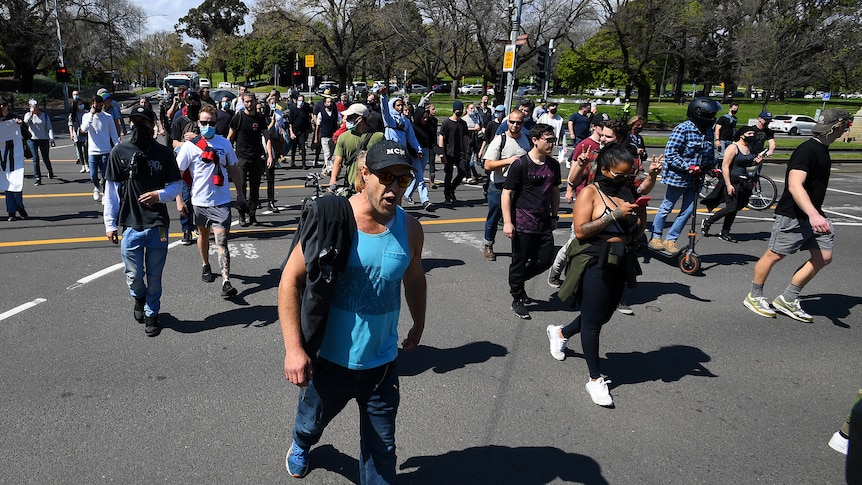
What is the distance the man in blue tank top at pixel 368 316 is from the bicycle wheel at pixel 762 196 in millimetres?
10684

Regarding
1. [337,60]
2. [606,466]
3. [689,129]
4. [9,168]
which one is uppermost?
[337,60]

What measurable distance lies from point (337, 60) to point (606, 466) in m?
42.0

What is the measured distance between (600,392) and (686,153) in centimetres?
428

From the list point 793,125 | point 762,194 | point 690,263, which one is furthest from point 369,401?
point 793,125

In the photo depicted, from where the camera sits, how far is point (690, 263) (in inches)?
277

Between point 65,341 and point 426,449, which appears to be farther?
point 65,341

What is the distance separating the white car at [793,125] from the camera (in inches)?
1495

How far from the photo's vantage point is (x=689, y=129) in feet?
23.4

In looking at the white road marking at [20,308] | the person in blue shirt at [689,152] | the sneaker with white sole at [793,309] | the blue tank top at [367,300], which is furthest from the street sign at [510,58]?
the blue tank top at [367,300]

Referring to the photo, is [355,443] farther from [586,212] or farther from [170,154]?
[170,154]

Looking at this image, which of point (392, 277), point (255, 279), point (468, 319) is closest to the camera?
point (392, 277)

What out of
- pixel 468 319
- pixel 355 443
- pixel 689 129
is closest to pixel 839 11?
pixel 689 129

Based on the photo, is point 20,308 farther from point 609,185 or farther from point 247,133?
point 609,185

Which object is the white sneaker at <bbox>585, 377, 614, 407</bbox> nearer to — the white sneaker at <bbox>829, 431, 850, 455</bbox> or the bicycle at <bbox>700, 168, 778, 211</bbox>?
the white sneaker at <bbox>829, 431, 850, 455</bbox>
